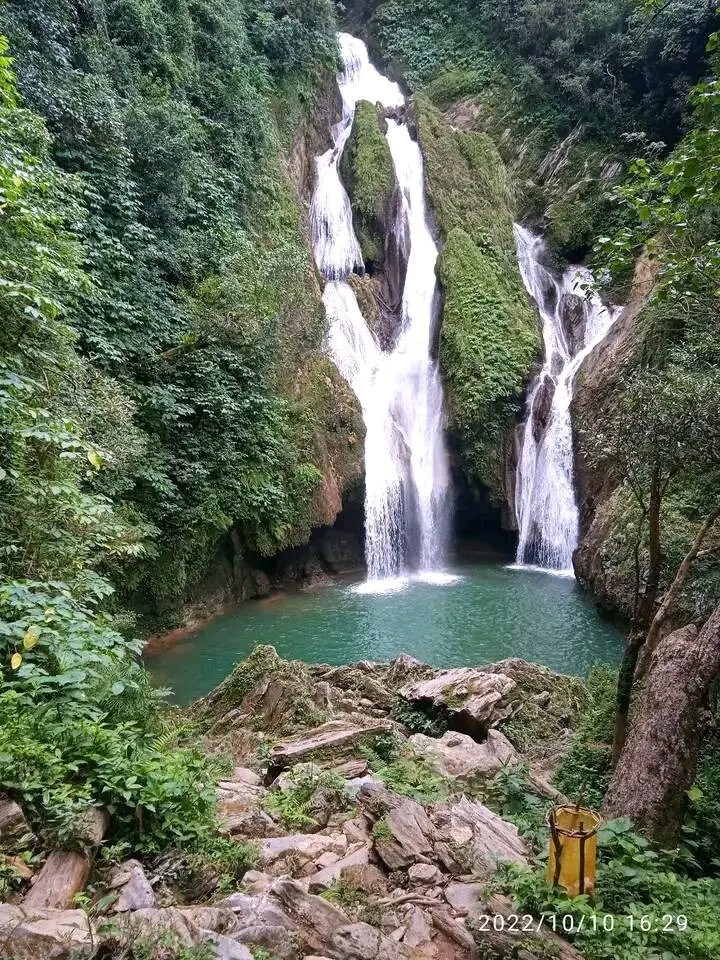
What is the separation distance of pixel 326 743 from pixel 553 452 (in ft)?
41.9

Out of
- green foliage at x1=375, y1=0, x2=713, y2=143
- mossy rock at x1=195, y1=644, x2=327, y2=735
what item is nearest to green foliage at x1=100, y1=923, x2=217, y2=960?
mossy rock at x1=195, y1=644, x2=327, y2=735

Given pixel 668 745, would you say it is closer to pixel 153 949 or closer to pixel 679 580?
pixel 679 580

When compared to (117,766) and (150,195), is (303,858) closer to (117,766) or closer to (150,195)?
(117,766)

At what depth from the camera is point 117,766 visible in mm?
3314

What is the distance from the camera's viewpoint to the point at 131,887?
2.85m

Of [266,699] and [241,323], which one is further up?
[241,323]

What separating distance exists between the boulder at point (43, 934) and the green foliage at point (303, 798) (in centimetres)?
192

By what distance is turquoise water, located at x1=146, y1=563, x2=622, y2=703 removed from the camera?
1044 centimetres

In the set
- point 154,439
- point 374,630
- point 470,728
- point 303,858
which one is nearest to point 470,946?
point 303,858

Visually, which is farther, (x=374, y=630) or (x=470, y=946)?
(x=374, y=630)

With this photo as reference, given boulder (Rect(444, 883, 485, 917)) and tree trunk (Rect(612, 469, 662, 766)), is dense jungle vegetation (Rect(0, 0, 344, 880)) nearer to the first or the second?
boulder (Rect(444, 883, 485, 917))

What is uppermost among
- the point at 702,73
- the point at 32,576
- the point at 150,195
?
the point at 702,73

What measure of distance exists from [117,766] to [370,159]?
2180 cm

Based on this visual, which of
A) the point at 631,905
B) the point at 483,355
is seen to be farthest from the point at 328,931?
the point at 483,355
